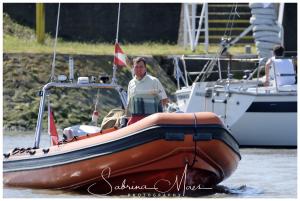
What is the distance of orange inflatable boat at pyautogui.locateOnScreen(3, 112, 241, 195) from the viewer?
13336mm

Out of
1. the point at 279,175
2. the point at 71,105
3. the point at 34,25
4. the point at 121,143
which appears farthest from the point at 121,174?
the point at 34,25

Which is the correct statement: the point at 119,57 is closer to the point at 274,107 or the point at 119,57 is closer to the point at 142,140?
the point at 142,140

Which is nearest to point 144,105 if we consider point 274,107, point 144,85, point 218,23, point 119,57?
point 144,85

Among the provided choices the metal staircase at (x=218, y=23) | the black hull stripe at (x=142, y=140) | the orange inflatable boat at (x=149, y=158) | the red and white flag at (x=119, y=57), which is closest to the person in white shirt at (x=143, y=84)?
the orange inflatable boat at (x=149, y=158)

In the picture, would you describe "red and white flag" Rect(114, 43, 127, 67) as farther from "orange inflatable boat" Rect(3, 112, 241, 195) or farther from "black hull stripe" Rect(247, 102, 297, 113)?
"black hull stripe" Rect(247, 102, 297, 113)

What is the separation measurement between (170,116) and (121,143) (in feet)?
2.01

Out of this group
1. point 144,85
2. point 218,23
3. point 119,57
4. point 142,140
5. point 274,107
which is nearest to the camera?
point 142,140

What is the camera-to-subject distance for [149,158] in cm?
1350

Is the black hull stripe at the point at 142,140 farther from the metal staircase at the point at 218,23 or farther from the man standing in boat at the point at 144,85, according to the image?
the metal staircase at the point at 218,23

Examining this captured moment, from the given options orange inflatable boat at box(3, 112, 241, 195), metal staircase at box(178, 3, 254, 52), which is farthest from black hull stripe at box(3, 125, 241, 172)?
metal staircase at box(178, 3, 254, 52)

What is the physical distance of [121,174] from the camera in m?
13.7

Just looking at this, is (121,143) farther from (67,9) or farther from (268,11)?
(67,9)

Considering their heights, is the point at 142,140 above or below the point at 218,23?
below

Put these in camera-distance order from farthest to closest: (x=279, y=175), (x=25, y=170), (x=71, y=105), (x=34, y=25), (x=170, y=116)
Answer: (x=34, y=25) < (x=71, y=105) < (x=279, y=175) < (x=25, y=170) < (x=170, y=116)
